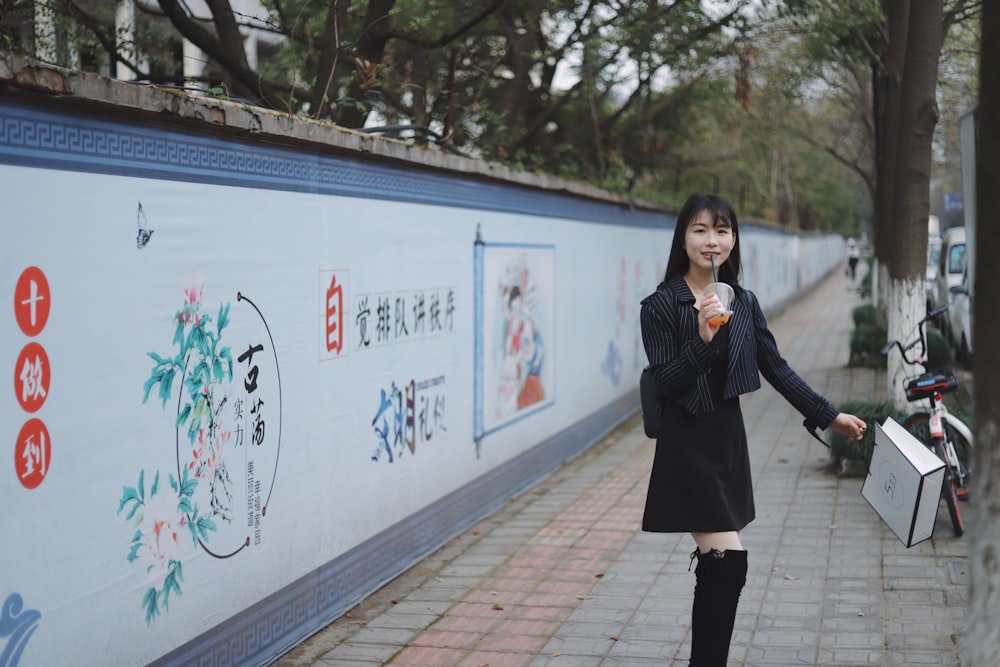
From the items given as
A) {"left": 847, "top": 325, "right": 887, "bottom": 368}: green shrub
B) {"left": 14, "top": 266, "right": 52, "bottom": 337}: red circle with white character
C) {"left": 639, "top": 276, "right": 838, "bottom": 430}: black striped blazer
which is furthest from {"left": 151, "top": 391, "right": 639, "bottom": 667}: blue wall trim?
{"left": 847, "top": 325, "right": 887, "bottom": 368}: green shrub

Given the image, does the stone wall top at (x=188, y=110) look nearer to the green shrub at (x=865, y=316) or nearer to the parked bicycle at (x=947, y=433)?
the parked bicycle at (x=947, y=433)

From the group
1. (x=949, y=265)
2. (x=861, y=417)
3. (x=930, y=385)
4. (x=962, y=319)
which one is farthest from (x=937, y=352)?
(x=930, y=385)

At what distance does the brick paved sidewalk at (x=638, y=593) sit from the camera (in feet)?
17.7

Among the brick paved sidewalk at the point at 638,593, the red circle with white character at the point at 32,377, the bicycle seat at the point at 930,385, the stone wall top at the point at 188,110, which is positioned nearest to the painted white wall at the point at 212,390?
the red circle with white character at the point at 32,377

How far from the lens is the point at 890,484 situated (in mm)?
4191

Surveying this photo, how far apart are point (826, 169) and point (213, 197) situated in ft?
141

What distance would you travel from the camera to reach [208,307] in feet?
15.7

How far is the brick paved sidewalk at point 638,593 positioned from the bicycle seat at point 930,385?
76cm

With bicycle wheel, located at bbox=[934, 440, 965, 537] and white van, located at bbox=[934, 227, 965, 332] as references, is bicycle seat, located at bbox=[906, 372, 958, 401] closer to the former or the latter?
bicycle wheel, located at bbox=[934, 440, 965, 537]

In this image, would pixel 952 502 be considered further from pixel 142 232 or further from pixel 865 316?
pixel 865 316

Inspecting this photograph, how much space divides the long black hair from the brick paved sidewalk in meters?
1.73

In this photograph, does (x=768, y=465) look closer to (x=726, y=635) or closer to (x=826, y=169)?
(x=726, y=635)

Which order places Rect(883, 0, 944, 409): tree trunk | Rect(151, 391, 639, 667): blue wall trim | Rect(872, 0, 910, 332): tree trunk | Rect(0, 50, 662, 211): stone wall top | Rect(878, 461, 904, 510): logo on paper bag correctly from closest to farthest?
1. Rect(0, 50, 662, 211): stone wall top
2. Rect(878, 461, 904, 510): logo on paper bag
3. Rect(151, 391, 639, 667): blue wall trim
4. Rect(883, 0, 944, 409): tree trunk
5. Rect(872, 0, 910, 332): tree trunk

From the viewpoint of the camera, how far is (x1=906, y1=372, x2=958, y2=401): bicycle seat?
300 inches
